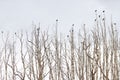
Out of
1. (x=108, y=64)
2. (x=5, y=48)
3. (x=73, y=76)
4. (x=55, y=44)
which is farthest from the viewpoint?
(x=5, y=48)

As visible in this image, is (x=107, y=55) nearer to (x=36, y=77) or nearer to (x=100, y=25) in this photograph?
(x=100, y=25)

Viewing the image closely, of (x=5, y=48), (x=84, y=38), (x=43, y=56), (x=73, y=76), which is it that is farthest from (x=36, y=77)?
(x=5, y=48)

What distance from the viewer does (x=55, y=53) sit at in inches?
389

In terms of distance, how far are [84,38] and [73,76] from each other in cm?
132

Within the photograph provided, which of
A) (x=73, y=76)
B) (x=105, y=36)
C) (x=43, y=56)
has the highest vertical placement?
(x=105, y=36)

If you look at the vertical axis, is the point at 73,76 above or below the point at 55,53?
below

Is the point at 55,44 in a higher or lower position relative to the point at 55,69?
higher

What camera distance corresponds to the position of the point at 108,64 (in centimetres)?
854

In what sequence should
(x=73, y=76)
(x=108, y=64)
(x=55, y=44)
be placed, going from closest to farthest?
(x=108, y=64)
(x=73, y=76)
(x=55, y=44)

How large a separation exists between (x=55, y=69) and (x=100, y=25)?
7.67ft

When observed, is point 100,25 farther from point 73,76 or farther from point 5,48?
point 5,48

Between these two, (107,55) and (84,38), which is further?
(84,38)

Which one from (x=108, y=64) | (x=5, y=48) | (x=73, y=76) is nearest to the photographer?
(x=108, y=64)

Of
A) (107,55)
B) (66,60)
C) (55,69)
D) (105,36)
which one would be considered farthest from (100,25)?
(55,69)
